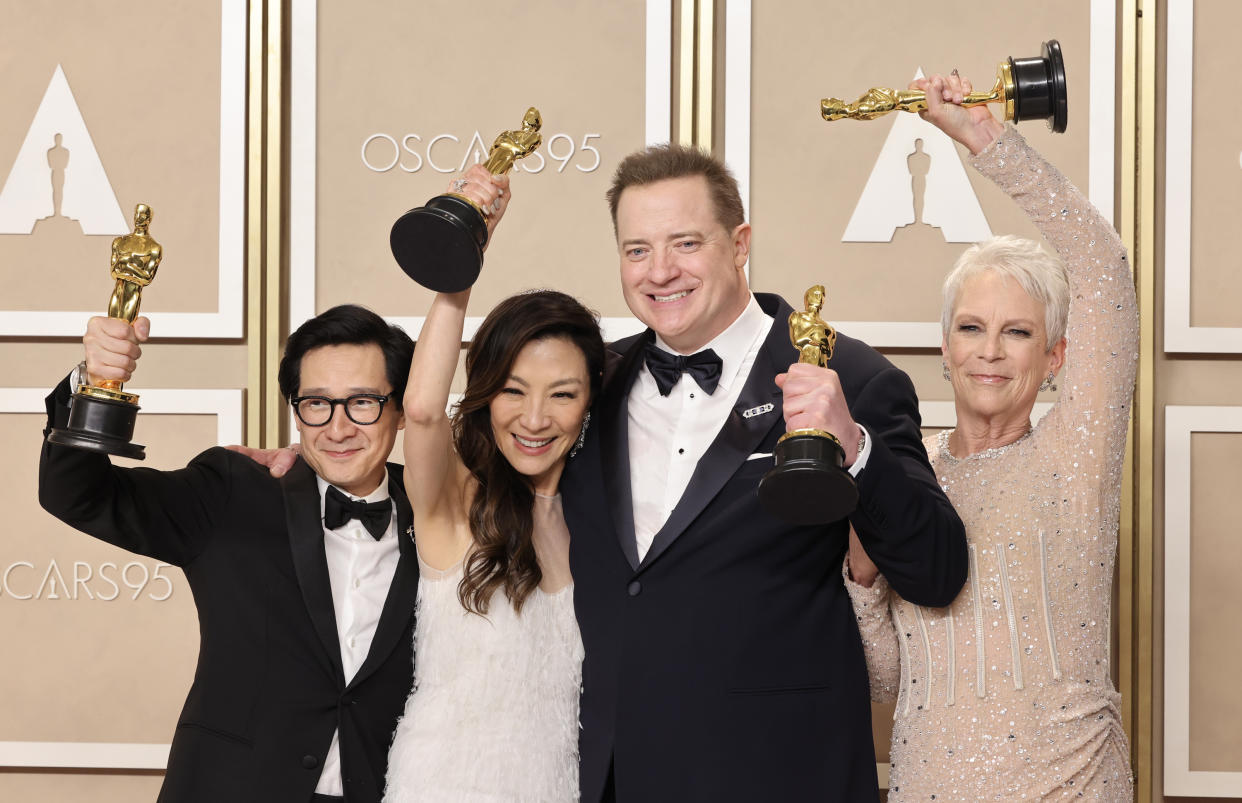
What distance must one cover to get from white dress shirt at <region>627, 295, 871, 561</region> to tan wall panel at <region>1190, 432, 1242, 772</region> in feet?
5.11

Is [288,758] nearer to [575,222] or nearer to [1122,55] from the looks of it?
[575,222]

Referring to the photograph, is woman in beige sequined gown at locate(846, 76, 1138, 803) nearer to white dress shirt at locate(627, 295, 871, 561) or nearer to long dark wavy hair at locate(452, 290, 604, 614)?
white dress shirt at locate(627, 295, 871, 561)

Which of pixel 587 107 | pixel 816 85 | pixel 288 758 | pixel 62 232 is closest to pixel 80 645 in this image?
pixel 62 232

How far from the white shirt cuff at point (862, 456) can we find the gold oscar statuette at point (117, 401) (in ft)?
3.84

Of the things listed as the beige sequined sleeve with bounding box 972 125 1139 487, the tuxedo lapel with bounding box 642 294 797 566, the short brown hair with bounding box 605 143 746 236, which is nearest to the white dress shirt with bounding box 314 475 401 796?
the tuxedo lapel with bounding box 642 294 797 566

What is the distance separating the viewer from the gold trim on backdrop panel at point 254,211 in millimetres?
3338

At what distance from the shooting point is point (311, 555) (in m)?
2.33

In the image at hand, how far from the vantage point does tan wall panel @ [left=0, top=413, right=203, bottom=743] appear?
336cm

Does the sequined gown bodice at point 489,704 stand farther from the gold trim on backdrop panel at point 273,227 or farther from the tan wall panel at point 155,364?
the tan wall panel at point 155,364

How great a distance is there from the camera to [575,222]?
335 cm

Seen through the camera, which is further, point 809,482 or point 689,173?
point 689,173

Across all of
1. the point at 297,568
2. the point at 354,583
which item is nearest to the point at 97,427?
the point at 297,568

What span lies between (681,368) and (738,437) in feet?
0.70

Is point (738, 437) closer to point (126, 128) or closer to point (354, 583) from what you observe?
point (354, 583)
